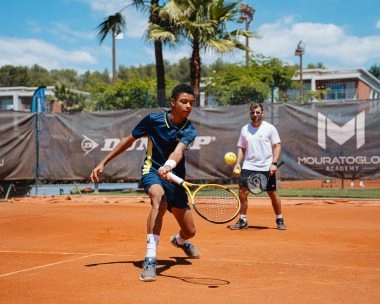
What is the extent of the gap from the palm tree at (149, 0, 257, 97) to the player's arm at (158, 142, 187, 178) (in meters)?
12.8

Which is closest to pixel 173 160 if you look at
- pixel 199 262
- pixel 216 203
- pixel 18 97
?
pixel 216 203

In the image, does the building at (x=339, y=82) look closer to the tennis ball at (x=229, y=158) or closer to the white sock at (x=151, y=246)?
the tennis ball at (x=229, y=158)

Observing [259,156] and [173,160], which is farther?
[259,156]

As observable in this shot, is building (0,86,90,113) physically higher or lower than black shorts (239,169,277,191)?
higher

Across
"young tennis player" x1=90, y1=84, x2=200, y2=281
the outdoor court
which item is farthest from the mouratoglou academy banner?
"young tennis player" x1=90, y1=84, x2=200, y2=281

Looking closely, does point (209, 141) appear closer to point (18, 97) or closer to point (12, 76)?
point (18, 97)

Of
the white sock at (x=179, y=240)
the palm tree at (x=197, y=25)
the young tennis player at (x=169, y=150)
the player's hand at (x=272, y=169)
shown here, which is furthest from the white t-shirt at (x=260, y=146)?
the palm tree at (x=197, y=25)

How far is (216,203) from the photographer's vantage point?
18.0ft

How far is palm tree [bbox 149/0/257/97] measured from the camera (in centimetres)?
1836

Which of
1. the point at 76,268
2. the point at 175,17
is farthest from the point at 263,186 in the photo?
the point at 175,17

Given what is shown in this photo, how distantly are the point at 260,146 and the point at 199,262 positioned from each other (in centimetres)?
335

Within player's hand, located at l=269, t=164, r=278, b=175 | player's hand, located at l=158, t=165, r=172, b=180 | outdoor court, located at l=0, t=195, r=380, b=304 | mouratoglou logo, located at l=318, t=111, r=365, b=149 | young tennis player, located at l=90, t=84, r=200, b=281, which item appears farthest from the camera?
mouratoglou logo, located at l=318, t=111, r=365, b=149

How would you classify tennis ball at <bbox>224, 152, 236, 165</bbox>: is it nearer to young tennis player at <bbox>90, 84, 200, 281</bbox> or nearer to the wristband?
young tennis player at <bbox>90, 84, 200, 281</bbox>

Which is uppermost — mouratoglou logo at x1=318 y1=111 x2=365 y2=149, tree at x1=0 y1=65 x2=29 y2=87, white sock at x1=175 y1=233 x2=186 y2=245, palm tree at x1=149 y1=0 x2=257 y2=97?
tree at x1=0 y1=65 x2=29 y2=87
